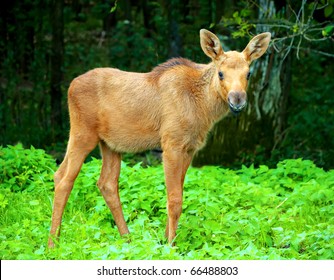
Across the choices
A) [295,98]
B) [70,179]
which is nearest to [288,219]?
[70,179]

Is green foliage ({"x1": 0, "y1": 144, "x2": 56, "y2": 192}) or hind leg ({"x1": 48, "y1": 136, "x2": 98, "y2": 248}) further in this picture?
green foliage ({"x1": 0, "y1": 144, "x2": 56, "y2": 192})

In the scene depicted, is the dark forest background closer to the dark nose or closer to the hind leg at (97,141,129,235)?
the dark nose

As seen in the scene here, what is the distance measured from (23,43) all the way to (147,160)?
189 inches

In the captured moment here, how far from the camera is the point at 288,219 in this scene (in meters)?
8.38

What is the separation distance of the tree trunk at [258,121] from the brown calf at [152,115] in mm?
4605

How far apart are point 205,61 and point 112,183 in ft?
22.5

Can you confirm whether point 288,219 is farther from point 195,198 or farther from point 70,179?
point 70,179

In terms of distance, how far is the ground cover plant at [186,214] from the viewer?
7.03 meters

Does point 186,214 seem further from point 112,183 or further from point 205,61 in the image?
point 205,61

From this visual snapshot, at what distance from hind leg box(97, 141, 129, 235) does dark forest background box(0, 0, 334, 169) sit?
331 centimetres

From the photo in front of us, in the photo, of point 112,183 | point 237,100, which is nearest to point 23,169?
point 112,183

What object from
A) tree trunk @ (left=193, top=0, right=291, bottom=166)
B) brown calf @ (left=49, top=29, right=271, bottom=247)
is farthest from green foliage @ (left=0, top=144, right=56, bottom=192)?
tree trunk @ (left=193, top=0, right=291, bottom=166)

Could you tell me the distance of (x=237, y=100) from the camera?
24.0 ft

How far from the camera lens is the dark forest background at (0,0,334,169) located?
1284 cm
